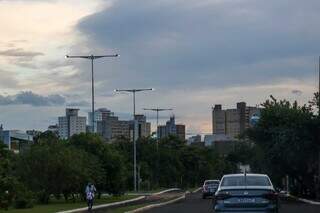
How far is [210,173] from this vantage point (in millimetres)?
127750

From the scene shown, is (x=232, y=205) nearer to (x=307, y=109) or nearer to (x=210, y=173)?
(x=307, y=109)

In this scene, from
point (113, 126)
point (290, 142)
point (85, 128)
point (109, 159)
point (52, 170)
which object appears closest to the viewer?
point (52, 170)

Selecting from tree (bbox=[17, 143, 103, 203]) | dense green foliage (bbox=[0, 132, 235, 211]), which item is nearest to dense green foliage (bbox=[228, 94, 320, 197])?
dense green foliage (bbox=[0, 132, 235, 211])

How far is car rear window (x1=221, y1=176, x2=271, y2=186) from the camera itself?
20.8 meters

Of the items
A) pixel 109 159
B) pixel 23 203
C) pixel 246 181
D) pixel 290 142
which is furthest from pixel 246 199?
pixel 109 159

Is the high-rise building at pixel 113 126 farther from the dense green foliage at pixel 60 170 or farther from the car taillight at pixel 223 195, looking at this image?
the car taillight at pixel 223 195

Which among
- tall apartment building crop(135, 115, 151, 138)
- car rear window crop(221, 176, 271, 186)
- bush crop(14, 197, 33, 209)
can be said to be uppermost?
tall apartment building crop(135, 115, 151, 138)

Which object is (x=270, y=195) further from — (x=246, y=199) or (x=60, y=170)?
(x=60, y=170)

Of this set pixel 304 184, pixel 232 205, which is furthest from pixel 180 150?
pixel 232 205

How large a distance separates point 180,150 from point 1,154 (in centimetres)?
9381

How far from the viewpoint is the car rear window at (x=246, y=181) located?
68.3 ft

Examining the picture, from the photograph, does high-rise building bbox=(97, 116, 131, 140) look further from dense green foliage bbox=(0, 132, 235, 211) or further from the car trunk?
the car trunk

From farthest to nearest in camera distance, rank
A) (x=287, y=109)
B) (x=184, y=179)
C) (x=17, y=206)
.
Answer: (x=184, y=179) → (x=287, y=109) → (x=17, y=206)

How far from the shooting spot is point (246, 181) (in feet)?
68.6
